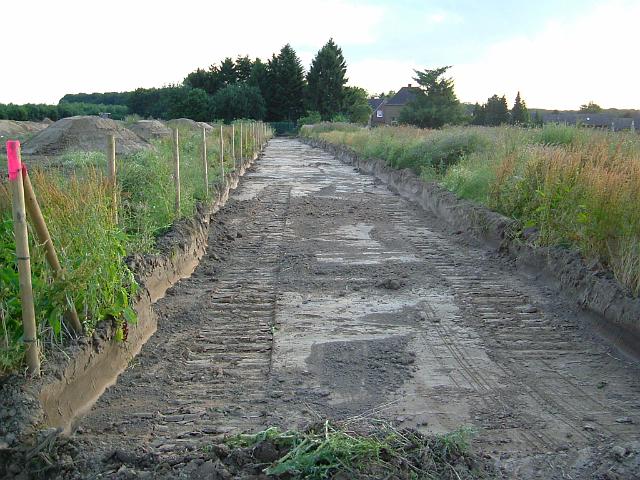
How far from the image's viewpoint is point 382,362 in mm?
5512

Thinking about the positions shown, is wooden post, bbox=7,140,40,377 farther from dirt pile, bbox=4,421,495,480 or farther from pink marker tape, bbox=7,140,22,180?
dirt pile, bbox=4,421,495,480

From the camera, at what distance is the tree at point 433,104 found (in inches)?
2265

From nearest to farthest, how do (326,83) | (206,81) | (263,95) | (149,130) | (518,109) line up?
1. (149,130)
2. (518,109)
3. (326,83)
4. (263,95)
5. (206,81)

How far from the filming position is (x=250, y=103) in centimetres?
8206

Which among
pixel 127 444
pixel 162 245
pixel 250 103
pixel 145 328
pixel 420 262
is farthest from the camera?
pixel 250 103

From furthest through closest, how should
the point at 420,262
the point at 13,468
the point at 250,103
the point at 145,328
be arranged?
1. the point at 250,103
2. the point at 420,262
3. the point at 145,328
4. the point at 13,468

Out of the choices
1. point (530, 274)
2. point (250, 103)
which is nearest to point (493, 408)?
point (530, 274)

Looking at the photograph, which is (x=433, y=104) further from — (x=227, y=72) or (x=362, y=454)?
(x=362, y=454)

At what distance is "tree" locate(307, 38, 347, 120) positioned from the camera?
84688mm

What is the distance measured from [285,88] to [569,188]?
3246 inches

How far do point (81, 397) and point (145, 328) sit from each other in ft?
5.08

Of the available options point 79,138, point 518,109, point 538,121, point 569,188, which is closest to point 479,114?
point 518,109

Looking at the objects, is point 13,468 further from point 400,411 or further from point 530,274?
point 530,274

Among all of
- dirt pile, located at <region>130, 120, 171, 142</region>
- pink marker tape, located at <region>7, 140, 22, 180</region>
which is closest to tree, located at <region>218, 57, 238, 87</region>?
dirt pile, located at <region>130, 120, 171, 142</region>
